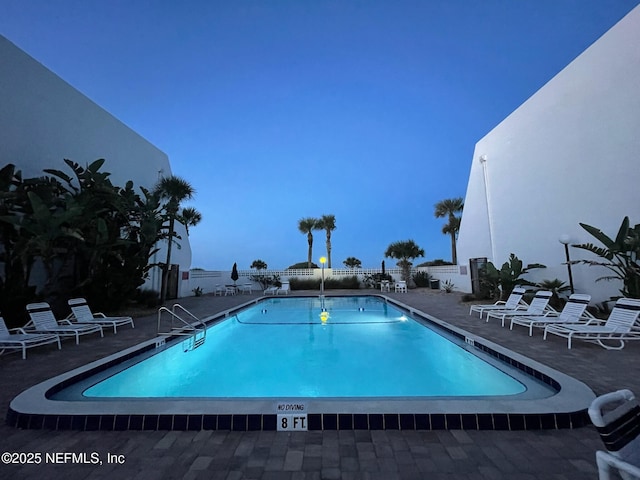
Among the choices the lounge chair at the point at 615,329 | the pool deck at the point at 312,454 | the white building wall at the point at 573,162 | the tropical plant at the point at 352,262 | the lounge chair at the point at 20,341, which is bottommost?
the pool deck at the point at 312,454

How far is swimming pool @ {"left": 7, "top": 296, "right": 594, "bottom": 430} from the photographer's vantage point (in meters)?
2.55

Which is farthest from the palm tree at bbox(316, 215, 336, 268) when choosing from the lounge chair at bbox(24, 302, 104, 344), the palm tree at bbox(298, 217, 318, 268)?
the lounge chair at bbox(24, 302, 104, 344)

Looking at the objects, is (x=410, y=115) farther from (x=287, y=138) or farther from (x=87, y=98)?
(x=87, y=98)

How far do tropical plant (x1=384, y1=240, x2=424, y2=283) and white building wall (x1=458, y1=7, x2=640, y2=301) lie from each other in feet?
20.7

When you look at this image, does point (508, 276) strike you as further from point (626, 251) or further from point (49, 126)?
point (49, 126)

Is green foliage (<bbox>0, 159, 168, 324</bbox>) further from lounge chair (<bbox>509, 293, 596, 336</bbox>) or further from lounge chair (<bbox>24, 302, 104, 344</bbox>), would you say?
lounge chair (<bbox>509, 293, 596, 336</bbox>)

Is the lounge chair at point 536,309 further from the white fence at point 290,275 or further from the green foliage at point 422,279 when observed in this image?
the green foliage at point 422,279

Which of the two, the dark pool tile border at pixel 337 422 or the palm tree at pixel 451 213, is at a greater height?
the palm tree at pixel 451 213

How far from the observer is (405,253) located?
19.3 meters

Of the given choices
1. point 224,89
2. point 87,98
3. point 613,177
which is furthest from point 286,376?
point 224,89

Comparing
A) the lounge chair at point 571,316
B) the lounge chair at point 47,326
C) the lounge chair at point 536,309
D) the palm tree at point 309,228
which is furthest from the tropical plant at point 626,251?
the palm tree at point 309,228

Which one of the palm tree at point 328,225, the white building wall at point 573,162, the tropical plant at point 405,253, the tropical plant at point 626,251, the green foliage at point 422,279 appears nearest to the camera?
the tropical plant at point 626,251

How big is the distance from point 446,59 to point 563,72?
21.4 feet

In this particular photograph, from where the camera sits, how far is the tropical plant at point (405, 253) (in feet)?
63.6
